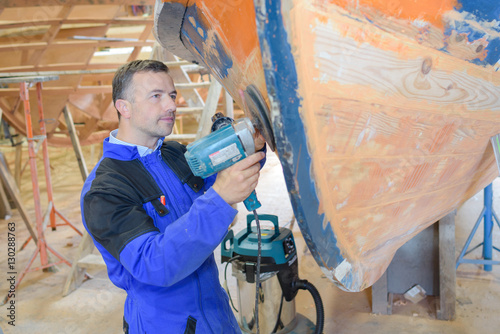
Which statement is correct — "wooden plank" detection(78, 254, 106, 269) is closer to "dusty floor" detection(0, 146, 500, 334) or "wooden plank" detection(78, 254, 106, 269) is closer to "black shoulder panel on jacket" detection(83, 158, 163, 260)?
"dusty floor" detection(0, 146, 500, 334)

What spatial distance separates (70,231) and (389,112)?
442cm

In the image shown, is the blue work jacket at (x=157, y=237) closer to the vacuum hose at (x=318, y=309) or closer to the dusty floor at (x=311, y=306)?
the vacuum hose at (x=318, y=309)

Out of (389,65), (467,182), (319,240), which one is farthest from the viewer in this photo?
(467,182)

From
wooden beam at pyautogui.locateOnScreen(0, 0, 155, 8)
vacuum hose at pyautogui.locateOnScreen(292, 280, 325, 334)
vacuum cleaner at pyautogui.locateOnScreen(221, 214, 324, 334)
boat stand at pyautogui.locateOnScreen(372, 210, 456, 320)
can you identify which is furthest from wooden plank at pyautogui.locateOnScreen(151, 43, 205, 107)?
boat stand at pyautogui.locateOnScreen(372, 210, 456, 320)

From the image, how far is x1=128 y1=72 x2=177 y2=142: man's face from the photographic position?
4.26 feet

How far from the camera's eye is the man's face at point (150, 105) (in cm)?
130

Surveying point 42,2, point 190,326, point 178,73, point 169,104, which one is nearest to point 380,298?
point 190,326

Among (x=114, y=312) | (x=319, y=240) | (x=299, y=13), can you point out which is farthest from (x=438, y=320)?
(x=299, y=13)

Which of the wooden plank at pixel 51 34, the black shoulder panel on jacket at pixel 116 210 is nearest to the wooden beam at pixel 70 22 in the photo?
the wooden plank at pixel 51 34

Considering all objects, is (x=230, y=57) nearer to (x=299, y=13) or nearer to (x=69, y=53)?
(x=299, y=13)

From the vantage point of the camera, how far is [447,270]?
2.57 metres

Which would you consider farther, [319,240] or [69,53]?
[69,53]

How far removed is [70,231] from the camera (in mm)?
4594

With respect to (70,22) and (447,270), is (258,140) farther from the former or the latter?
(70,22)
